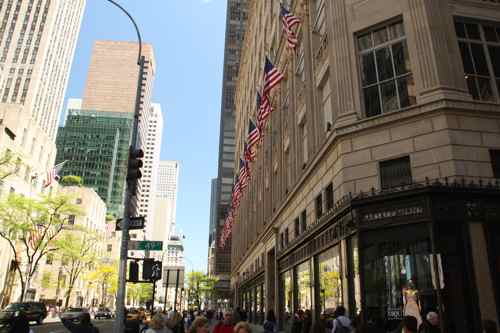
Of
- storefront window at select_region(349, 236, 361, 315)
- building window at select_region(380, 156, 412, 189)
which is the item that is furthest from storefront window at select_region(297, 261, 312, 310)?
building window at select_region(380, 156, 412, 189)

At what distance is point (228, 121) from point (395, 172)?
115 m

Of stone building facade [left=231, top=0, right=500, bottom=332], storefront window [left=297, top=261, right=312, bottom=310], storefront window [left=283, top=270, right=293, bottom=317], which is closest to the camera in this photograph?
stone building facade [left=231, top=0, right=500, bottom=332]

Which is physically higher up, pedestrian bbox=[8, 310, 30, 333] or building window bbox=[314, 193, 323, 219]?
building window bbox=[314, 193, 323, 219]

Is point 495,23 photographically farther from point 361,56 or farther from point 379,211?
point 379,211

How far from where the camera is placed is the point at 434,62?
15.6 m

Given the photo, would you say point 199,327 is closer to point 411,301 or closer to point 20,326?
point 20,326

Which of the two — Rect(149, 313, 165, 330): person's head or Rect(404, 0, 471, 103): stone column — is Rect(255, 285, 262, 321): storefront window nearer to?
Rect(404, 0, 471, 103): stone column

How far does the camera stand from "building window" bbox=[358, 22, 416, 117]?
16.4 meters

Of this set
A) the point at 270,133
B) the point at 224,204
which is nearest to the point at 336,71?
the point at 270,133

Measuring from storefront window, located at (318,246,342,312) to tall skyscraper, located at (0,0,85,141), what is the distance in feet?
389

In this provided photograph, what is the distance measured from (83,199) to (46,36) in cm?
6246

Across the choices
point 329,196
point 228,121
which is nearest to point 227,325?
point 329,196

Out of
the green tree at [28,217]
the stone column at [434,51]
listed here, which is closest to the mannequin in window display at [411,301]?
the stone column at [434,51]

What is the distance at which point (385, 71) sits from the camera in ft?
56.4
